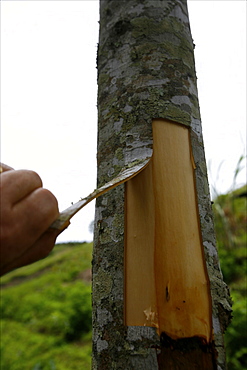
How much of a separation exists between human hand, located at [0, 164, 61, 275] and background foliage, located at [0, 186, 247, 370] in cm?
198

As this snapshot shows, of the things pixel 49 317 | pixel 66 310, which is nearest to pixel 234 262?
pixel 66 310

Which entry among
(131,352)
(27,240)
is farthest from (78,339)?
(27,240)

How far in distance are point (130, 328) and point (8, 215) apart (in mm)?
334

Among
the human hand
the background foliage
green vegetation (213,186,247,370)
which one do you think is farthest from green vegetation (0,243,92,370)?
the human hand

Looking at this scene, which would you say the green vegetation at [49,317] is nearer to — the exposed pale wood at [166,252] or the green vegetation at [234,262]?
the green vegetation at [234,262]

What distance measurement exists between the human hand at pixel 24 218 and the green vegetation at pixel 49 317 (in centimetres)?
266

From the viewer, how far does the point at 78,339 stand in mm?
3238

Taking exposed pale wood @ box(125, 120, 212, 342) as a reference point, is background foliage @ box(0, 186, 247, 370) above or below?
below

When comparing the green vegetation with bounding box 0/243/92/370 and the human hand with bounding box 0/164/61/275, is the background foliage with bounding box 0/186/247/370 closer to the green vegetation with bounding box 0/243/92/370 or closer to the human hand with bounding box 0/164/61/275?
the green vegetation with bounding box 0/243/92/370

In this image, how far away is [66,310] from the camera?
3598mm

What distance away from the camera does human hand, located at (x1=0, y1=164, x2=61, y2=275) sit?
0.37 metres

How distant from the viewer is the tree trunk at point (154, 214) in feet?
1.76

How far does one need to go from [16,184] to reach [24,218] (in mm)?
46

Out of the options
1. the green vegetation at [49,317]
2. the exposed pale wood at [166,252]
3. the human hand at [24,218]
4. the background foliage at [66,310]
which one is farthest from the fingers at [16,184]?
the green vegetation at [49,317]
